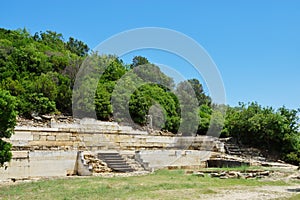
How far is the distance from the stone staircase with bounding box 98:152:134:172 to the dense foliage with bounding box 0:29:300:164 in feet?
25.7

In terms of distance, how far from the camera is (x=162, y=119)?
84.9ft

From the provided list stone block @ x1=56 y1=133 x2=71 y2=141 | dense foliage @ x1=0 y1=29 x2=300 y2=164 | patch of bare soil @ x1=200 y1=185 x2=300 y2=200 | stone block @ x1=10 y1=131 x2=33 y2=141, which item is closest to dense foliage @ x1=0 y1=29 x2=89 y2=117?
dense foliage @ x1=0 y1=29 x2=300 y2=164

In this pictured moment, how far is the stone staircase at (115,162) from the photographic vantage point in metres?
14.0

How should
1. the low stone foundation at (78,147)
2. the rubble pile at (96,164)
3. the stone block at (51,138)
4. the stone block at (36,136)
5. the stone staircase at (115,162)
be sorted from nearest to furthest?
the low stone foundation at (78,147), the rubble pile at (96,164), the stone staircase at (115,162), the stone block at (36,136), the stone block at (51,138)

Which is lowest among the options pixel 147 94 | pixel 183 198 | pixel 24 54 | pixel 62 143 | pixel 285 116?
pixel 183 198

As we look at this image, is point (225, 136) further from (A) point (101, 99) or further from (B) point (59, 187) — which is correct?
(B) point (59, 187)

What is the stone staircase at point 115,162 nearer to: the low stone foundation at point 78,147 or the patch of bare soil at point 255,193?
the low stone foundation at point 78,147

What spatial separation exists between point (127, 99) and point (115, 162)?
10397 mm

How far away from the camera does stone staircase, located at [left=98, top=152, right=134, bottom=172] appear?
1402 cm

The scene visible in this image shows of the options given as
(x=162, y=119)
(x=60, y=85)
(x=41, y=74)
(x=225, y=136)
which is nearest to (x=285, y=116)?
(x=225, y=136)

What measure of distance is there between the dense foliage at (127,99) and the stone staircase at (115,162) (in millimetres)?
7842

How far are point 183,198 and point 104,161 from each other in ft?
22.9

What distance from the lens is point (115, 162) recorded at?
564 inches

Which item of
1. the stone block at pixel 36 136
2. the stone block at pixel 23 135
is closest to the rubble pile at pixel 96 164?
the stone block at pixel 36 136
